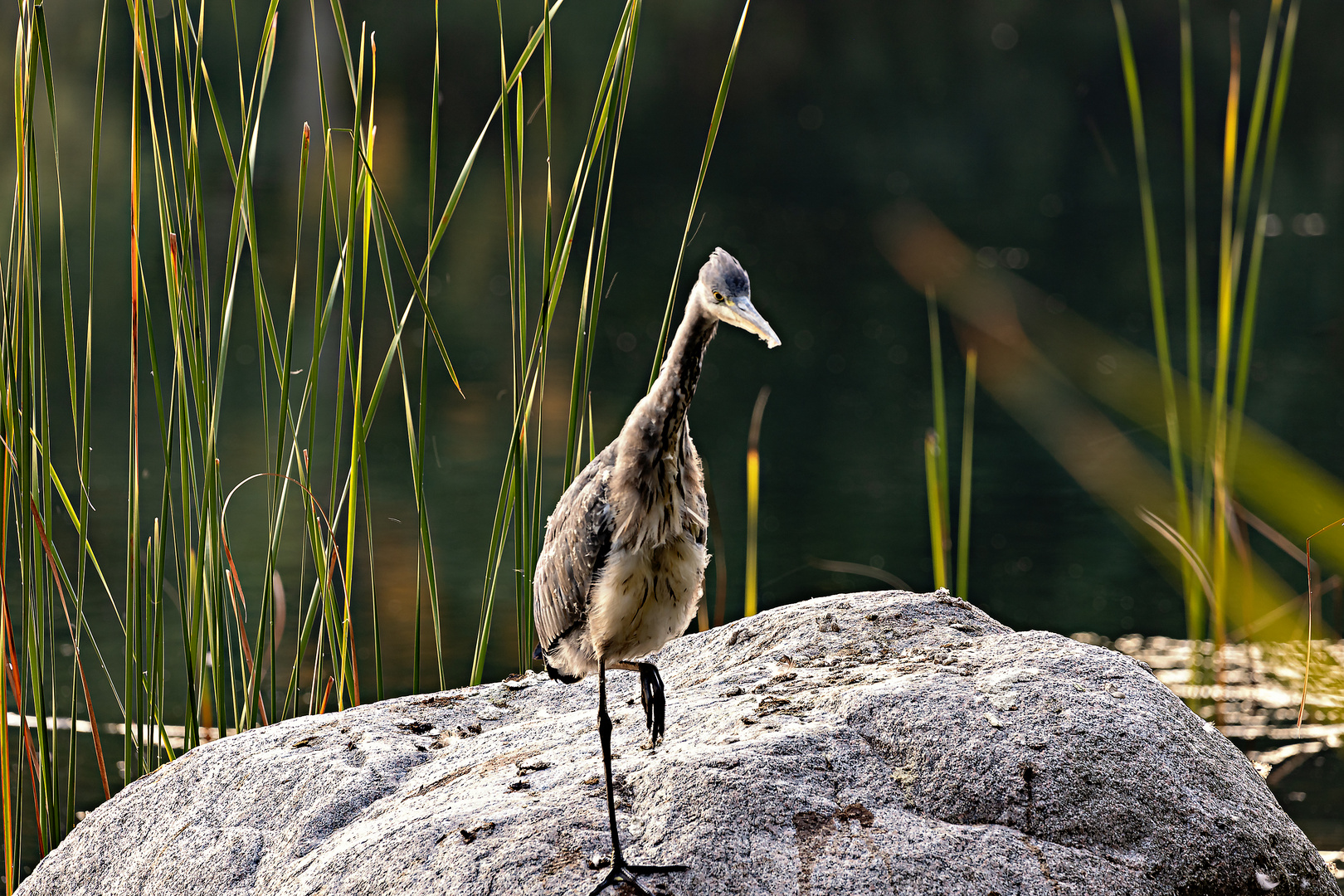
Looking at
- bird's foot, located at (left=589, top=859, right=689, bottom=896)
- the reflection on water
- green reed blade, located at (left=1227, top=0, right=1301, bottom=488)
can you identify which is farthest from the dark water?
bird's foot, located at (left=589, top=859, right=689, bottom=896)

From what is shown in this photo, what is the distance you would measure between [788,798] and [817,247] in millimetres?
15979

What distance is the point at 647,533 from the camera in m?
2.64

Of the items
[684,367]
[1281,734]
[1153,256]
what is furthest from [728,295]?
[1281,734]

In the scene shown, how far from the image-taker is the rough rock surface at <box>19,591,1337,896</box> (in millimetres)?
2529

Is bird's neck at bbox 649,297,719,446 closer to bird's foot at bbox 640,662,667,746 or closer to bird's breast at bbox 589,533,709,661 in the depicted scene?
bird's breast at bbox 589,533,709,661

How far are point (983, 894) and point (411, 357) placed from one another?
11.6 m

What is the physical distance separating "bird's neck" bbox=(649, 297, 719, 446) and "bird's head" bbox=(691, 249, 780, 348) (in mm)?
Result: 64

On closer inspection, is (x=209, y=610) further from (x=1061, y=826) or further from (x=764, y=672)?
(x=1061, y=826)

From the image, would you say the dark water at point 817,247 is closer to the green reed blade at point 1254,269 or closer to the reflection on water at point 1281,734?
the reflection on water at point 1281,734

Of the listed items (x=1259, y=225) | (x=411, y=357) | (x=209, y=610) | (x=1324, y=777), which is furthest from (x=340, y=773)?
(x=411, y=357)

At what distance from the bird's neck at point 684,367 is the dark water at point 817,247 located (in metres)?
1.09

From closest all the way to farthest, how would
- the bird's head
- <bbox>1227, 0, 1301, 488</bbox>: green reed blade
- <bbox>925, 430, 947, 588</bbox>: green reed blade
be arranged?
1. <bbox>1227, 0, 1301, 488</bbox>: green reed blade
2. the bird's head
3. <bbox>925, 430, 947, 588</bbox>: green reed blade

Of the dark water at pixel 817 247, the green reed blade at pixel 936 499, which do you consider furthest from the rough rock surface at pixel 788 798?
the dark water at pixel 817 247

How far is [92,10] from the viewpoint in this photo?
21.1 metres
